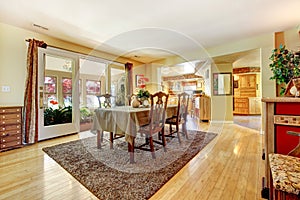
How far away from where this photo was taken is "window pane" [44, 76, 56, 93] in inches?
151

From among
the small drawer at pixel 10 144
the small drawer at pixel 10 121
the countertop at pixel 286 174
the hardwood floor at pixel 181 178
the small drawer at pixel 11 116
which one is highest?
the small drawer at pixel 11 116

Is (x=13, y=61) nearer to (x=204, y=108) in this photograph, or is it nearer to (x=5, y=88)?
(x=5, y=88)

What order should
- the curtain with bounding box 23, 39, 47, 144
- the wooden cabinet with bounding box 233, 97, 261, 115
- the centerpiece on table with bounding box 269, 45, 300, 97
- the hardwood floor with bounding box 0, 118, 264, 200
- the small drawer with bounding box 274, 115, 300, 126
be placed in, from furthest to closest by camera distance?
the wooden cabinet with bounding box 233, 97, 261, 115 → the curtain with bounding box 23, 39, 47, 144 → the centerpiece on table with bounding box 269, 45, 300, 97 → the hardwood floor with bounding box 0, 118, 264, 200 → the small drawer with bounding box 274, 115, 300, 126

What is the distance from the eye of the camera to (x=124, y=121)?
7.78ft

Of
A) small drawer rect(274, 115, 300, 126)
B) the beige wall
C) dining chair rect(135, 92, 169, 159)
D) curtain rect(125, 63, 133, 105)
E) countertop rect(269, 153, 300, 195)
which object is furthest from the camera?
curtain rect(125, 63, 133, 105)

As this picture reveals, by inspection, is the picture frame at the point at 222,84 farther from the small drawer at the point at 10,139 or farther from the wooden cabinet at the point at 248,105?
the small drawer at the point at 10,139

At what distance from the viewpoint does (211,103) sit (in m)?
5.87

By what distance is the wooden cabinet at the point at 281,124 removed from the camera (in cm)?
134

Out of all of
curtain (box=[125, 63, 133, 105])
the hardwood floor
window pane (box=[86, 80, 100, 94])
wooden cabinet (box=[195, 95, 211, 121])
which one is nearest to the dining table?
the hardwood floor

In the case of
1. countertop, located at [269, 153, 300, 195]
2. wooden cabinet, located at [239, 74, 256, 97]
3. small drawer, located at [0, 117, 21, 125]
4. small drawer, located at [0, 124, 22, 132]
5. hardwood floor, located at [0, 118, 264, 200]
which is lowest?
hardwood floor, located at [0, 118, 264, 200]

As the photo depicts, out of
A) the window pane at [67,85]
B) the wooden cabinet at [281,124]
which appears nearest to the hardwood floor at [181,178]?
the wooden cabinet at [281,124]

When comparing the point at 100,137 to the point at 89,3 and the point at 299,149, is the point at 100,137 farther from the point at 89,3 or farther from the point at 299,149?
the point at 299,149

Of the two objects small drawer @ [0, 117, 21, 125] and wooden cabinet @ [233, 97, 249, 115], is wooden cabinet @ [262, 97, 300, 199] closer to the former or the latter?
small drawer @ [0, 117, 21, 125]

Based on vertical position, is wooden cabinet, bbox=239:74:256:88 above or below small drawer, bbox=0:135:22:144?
above
